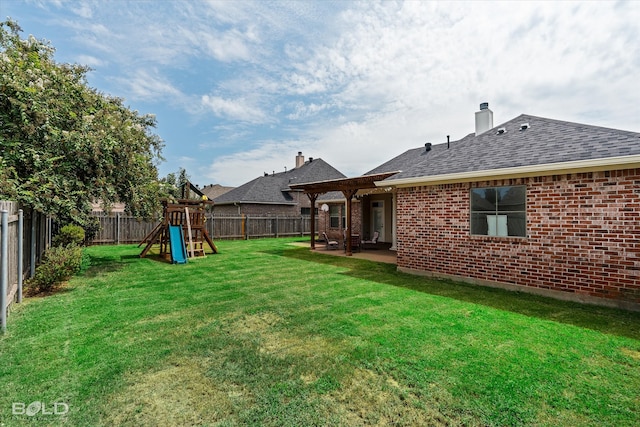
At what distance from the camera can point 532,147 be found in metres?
7.36

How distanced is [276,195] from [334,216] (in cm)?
1016

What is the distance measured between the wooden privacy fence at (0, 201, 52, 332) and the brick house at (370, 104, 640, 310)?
28.0 ft

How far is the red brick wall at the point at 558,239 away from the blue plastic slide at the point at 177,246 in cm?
865

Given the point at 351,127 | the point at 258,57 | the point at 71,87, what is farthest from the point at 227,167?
the point at 71,87

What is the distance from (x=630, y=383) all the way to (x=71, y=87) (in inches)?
498

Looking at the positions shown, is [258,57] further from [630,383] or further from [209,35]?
[630,383]

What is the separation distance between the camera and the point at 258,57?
12953mm

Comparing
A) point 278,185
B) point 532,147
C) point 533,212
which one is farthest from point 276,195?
point 533,212

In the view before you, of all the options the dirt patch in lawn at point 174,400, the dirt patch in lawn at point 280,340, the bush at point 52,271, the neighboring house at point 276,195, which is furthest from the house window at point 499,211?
the neighboring house at point 276,195

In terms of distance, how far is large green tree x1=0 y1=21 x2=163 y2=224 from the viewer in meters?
7.16

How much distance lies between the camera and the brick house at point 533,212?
570 centimetres

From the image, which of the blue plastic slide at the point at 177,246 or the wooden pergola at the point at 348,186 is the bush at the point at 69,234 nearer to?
the blue plastic slide at the point at 177,246

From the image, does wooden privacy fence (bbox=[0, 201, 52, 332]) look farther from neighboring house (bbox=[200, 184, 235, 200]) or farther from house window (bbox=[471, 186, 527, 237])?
neighboring house (bbox=[200, 184, 235, 200])

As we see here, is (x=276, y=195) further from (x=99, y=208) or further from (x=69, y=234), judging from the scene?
(x=99, y=208)
